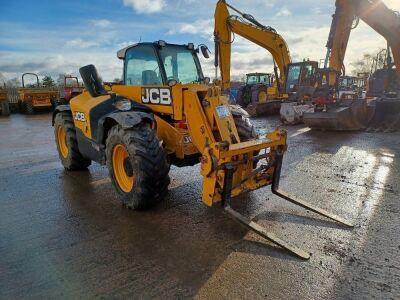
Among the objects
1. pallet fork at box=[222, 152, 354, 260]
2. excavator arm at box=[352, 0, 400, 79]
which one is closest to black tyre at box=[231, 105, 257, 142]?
pallet fork at box=[222, 152, 354, 260]

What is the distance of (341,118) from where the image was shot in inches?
398

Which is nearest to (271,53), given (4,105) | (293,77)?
(293,77)

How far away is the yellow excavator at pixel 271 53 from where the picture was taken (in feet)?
42.0

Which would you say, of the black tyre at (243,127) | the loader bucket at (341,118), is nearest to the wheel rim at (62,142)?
the black tyre at (243,127)

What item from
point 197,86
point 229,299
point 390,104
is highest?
point 197,86

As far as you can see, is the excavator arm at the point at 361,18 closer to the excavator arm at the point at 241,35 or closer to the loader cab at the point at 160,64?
the excavator arm at the point at 241,35

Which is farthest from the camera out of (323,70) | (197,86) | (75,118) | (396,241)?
(323,70)

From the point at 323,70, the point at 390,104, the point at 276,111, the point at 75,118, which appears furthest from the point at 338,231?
the point at 276,111

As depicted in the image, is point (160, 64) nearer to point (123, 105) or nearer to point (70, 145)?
point (123, 105)

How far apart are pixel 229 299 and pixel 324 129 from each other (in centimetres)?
914

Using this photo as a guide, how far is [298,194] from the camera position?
4875mm

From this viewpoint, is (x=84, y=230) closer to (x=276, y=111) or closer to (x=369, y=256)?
(x=369, y=256)

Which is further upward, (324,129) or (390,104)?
(390,104)

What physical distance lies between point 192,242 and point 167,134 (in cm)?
179
